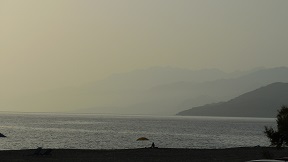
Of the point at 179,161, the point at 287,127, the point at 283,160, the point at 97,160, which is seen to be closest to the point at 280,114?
the point at 287,127

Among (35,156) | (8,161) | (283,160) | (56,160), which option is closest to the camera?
(283,160)

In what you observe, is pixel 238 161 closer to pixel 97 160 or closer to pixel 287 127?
pixel 287 127

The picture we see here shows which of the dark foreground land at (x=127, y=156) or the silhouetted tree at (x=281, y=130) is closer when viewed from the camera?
the silhouetted tree at (x=281, y=130)

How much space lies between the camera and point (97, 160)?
127ft

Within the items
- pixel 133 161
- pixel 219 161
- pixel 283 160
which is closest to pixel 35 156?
pixel 133 161

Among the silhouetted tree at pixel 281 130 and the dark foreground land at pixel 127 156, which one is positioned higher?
the silhouetted tree at pixel 281 130

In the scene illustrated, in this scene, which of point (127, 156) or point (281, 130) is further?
point (127, 156)

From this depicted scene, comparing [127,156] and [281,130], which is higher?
[281,130]

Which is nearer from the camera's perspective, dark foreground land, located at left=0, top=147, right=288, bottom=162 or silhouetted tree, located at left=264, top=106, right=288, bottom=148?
silhouetted tree, located at left=264, top=106, right=288, bottom=148

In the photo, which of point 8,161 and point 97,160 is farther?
point 97,160

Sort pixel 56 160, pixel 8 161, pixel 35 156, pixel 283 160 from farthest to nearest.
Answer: pixel 35 156 → pixel 56 160 → pixel 8 161 → pixel 283 160

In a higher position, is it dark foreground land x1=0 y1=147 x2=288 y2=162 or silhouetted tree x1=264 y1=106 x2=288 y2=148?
silhouetted tree x1=264 y1=106 x2=288 y2=148

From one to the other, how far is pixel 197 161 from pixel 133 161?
4.81 meters

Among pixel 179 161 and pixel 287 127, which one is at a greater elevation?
pixel 287 127
